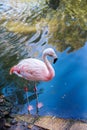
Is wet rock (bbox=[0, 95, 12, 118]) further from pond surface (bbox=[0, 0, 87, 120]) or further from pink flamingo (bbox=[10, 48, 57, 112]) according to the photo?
pink flamingo (bbox=[10, 48, 57, 112])

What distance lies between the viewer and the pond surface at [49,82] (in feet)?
15.2

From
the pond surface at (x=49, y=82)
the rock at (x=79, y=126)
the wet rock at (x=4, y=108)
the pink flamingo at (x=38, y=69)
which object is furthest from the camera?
the pond surface at (x=49, y=82)

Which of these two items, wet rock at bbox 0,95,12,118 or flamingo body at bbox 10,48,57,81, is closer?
Answer: wet rock at bbox 0,95,12,118

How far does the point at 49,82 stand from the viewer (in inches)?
207

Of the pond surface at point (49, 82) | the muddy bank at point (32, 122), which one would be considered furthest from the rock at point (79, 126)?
the pond surface at point (49, 82)

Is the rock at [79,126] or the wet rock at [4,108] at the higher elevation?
the wet rock at [4,108]

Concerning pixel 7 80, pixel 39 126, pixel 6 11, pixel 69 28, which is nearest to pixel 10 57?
Answer: pixel 7 80

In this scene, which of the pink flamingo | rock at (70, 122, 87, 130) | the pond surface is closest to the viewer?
rock at (70, 122, 87, 130)

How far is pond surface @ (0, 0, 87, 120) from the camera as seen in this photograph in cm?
463

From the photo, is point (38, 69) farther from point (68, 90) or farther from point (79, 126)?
point (79, 126)

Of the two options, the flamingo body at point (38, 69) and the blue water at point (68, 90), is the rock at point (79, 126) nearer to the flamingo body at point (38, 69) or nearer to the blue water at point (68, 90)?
the blue water at point (68, 90)

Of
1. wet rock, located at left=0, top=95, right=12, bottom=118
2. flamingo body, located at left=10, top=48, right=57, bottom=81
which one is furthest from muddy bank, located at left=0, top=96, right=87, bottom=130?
flamingo body, located at left=10, top=48, right=57, bottom=81

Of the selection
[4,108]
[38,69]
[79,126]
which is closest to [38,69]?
[38,69]

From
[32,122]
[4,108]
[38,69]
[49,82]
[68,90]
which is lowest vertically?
[32,122]
